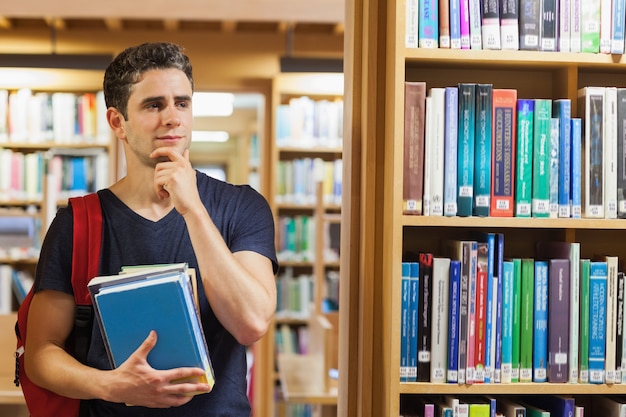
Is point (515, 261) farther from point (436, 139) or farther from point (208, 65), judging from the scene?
point (208, 65)

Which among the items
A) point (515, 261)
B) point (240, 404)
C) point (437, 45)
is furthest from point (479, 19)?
point (240, 404)

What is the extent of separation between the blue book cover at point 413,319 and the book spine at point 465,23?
0.55m

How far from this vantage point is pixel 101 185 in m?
6.22

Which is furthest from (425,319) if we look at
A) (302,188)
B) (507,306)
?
(302,188)

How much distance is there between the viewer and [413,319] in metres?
1.91

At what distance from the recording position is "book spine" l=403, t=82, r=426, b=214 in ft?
6.21

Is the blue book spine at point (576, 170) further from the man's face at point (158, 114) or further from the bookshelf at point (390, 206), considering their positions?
the man's face at point (158, 114)

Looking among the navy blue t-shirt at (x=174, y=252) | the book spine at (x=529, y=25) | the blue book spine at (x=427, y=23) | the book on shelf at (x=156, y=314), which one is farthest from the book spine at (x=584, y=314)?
the book on shelf at (x=156, y=314)

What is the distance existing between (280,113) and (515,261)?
14.8ft

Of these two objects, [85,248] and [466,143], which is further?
[466,143]

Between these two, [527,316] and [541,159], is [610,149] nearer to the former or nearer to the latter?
[541,159]

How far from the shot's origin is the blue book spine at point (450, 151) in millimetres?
1904

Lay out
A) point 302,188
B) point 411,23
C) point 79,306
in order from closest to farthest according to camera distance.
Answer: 1. point 79,306
2. point 411,23
3. point 302,188

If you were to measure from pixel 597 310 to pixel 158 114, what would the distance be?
1160 mm
